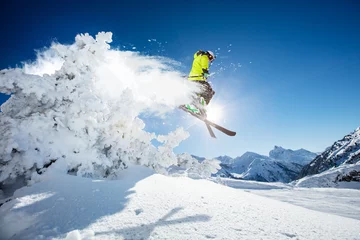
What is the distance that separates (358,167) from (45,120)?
109 feet

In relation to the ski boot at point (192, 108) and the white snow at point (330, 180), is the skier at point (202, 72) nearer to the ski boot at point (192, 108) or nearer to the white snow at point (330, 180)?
the ski boot at point (192, 108)

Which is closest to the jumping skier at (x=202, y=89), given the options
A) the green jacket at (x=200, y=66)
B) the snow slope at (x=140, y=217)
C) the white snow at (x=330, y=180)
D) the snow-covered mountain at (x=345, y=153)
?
the green jacket at (x=200, y=66)

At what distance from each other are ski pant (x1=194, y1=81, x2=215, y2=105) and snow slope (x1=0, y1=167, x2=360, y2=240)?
6.19 metres

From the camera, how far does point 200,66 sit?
8.51 metres

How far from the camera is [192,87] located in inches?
358

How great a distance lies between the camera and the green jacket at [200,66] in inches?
332

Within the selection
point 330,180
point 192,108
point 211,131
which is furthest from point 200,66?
point 330,180

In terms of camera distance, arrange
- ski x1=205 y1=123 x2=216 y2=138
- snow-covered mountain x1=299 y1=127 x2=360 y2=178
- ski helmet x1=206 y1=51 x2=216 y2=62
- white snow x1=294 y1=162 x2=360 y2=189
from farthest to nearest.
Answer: snow-covered mountain x1=299 y1=127 x2=360 y2=178 → white snow x1=294 y1=162 x2=360 y2=189 → ski x1=205 y1=123 x2=216 y2=138 → ski helmet x1=206 y1=51 x2=216 y2=62

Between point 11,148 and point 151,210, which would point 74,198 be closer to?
point 151,210

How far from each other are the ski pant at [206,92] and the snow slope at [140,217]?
244 inches

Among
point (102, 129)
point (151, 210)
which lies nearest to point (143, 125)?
point (102, 129)

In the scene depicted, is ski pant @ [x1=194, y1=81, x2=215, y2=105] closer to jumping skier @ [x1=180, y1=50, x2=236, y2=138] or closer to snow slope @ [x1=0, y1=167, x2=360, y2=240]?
jumping skier @ [x1=180, y1=50, x2=236, y2=138]

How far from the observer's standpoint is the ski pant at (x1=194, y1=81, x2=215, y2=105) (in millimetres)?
8750

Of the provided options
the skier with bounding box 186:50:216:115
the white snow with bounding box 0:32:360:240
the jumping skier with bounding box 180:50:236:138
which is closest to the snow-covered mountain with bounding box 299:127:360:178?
the jumping skier with bounding box 180:50:236:138
